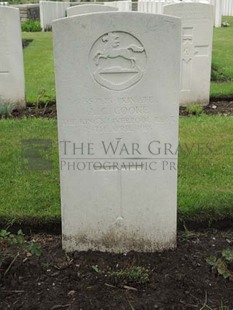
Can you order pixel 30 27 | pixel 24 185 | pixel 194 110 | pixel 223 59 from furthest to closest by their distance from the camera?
pixel 30 27, pixel 223 59, pixel 194 110, pixel 24 185

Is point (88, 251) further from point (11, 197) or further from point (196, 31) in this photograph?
point (196, 31)

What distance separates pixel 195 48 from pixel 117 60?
4450mm

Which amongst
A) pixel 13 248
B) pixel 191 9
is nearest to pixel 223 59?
pixel 191 9

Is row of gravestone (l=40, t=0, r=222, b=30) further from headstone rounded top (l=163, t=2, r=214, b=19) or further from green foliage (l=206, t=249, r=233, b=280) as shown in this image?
green foliage (l=206, t=249, r=233, b=280)

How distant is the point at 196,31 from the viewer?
6996mm

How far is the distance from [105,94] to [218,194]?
152 centimetres

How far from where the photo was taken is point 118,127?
3.02m

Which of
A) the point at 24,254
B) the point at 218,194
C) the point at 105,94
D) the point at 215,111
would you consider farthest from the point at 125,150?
the point at 215,111

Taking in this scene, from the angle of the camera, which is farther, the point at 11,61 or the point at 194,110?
the point at 11,61

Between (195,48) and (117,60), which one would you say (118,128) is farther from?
(195,48)

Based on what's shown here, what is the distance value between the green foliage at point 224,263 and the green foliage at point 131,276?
41 centimetres

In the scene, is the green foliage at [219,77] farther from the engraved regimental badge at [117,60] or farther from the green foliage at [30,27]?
the green foliage at [30,27]

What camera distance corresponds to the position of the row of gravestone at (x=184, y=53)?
679cm

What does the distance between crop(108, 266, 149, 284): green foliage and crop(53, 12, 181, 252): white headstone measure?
268mm
